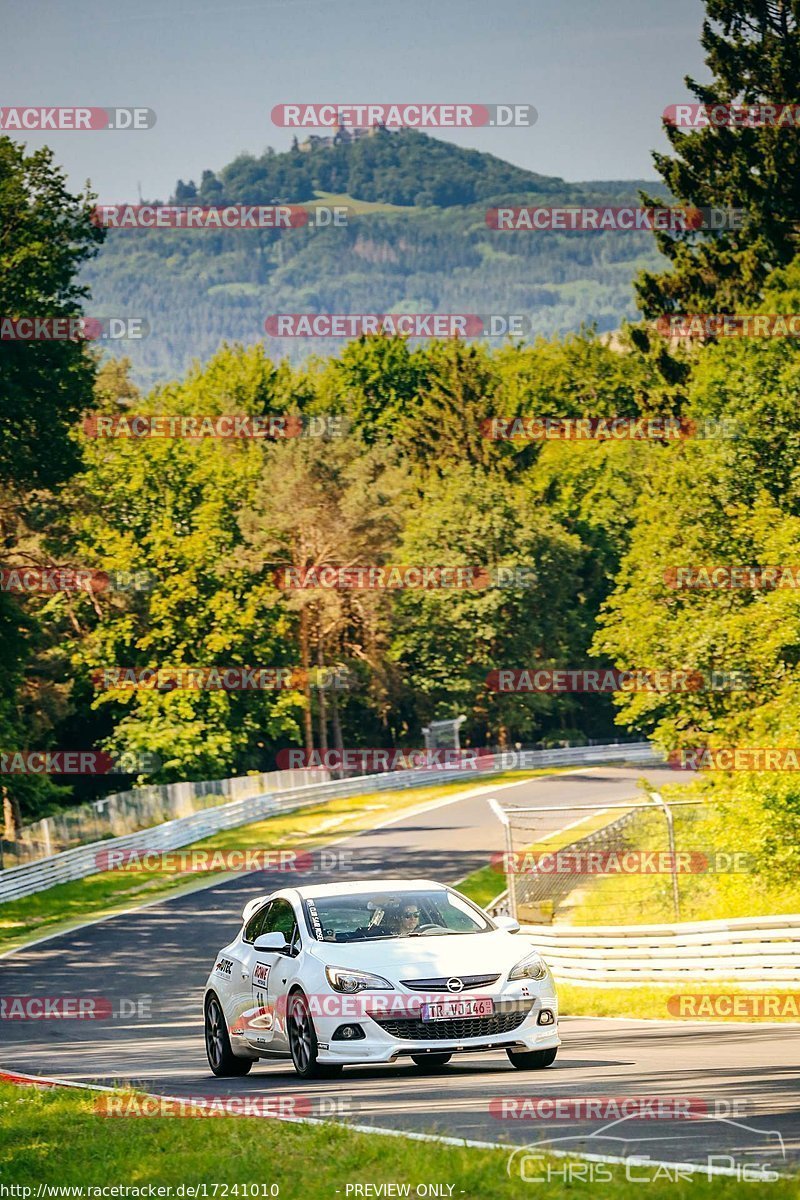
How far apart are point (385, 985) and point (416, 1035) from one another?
0.41 m

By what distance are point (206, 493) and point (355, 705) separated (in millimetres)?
15219

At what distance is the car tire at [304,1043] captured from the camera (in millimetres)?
12352

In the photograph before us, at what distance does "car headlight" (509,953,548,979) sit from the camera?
40.7 ft

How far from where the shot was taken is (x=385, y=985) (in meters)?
12.2

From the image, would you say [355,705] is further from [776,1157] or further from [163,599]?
[776,1157]
